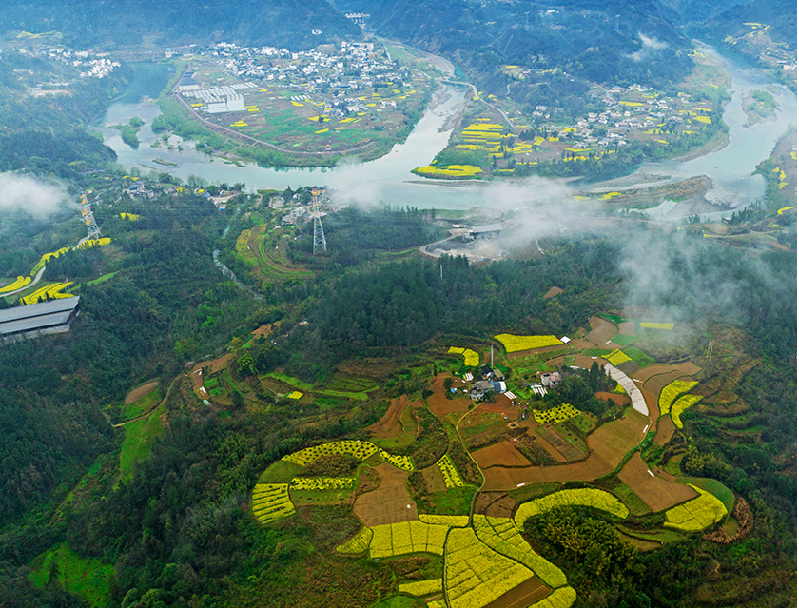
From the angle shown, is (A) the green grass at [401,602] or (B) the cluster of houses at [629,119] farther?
(B) the cluster of houses at [629,119]

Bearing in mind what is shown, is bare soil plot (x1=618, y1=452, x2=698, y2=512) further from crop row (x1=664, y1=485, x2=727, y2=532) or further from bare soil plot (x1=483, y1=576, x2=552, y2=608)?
bare soil plot (x1=483, y1=576, x2=552, y2=608)

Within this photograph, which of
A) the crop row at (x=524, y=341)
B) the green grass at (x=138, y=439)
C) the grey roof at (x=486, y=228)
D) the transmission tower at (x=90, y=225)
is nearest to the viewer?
the green grass at (x=138, y=439)

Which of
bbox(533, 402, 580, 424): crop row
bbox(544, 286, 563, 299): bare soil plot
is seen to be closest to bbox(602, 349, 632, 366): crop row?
bbox(533, 402, 580, 424): crop row

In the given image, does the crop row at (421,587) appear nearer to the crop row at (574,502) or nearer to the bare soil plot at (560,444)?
the crop row at (574,502)

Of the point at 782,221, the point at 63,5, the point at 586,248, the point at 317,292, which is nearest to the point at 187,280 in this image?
the point at 317,292

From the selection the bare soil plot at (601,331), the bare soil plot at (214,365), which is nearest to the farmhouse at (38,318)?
the bare soil plot at (214,365)

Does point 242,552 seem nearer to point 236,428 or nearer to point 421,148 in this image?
point 236,428

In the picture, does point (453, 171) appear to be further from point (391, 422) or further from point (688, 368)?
point (391, 422)
